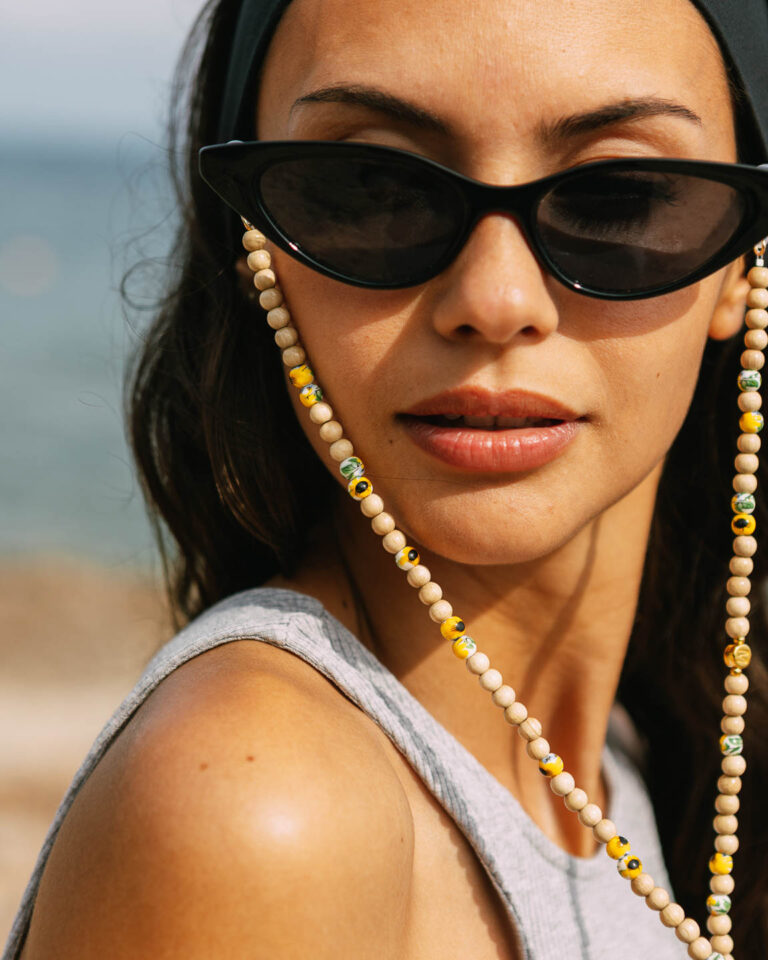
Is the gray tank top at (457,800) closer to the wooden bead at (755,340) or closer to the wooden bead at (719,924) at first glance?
the wooden bead at (719,924)

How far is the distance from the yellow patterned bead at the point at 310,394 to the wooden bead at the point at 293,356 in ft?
0.14

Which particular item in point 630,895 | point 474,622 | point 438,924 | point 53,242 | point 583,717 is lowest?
point 53,242

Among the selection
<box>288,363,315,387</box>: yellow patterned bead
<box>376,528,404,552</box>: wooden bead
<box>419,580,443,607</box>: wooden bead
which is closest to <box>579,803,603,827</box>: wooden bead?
<box>419,580,443,607</box>: wooden bead

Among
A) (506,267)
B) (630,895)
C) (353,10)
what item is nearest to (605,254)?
(506,267)

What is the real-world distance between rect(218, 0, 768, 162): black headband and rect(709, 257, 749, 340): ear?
215mm

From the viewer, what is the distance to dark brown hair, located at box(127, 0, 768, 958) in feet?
6.61

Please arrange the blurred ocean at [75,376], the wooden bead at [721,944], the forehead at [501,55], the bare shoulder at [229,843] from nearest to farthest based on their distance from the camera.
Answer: the bare shoulder at [229,843], the forehead at [501,55], the wooden bead at [721,944], the blurred ocean at [75,376]

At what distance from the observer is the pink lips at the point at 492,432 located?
160 cm

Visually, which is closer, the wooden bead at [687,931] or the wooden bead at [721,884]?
the wooden bead at [687,931]

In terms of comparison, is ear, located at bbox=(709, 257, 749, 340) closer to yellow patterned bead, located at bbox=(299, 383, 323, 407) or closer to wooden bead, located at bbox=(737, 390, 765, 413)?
wooden bead, located at bbox=(737, 390, 765, 413)

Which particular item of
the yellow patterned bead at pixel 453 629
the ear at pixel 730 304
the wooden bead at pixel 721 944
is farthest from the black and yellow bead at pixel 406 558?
the wooden bead at pixel 721 944

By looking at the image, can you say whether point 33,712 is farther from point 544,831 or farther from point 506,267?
point 506,267

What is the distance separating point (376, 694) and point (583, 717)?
2.30ft

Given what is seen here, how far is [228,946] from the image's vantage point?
1.15 m
